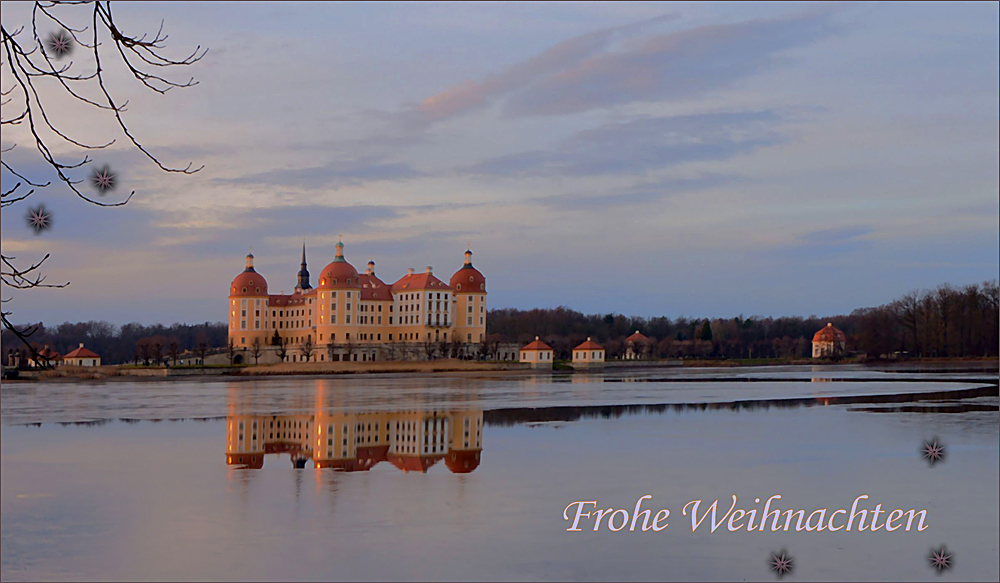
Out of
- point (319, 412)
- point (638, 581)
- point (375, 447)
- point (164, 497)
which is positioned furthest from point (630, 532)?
point (319, 412)

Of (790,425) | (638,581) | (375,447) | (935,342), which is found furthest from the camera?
(935,342)

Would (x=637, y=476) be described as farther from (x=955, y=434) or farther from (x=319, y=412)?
(x=319, y=412)

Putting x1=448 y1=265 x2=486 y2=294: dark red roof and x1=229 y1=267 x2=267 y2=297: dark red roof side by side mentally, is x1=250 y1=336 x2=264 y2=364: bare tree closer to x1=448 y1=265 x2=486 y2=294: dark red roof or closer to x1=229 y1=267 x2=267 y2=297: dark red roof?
x1=229 y1=267 x2=267 y2=297: dark red roof

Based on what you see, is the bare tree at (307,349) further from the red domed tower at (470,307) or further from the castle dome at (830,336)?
the castle dome at (830,336)

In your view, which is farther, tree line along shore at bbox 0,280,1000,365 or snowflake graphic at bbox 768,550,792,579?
tree line along shore at bbox 0,280,1000,365

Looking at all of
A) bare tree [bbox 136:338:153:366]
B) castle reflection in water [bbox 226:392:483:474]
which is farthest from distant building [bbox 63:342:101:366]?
castle reflection in water [bbox 226:392:483:474]

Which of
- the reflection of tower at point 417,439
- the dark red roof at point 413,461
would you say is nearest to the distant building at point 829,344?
the reflection of tower at point 417,439

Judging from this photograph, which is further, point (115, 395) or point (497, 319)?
point (497, 319)
